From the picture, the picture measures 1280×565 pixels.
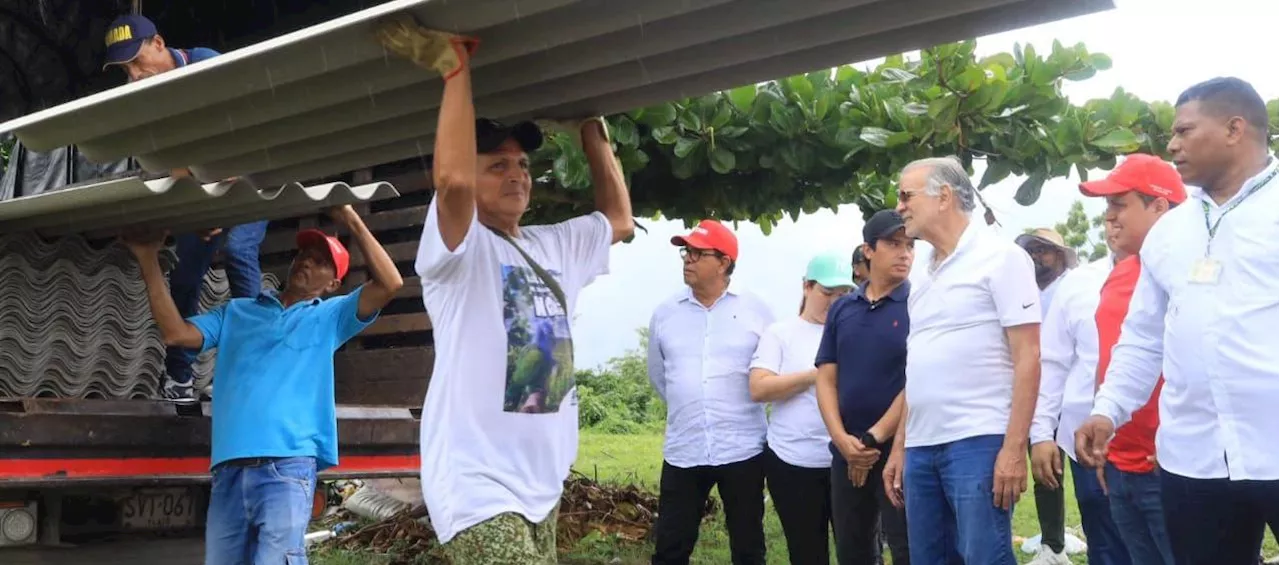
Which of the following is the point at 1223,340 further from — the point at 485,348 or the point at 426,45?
the point at 426,45

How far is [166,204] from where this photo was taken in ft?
13.4

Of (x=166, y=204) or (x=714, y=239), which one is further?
(x=714, y=239)

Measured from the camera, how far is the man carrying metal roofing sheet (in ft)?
8.92

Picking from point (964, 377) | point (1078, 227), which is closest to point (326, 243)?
point (964, 377)

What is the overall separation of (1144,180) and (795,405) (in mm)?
1891

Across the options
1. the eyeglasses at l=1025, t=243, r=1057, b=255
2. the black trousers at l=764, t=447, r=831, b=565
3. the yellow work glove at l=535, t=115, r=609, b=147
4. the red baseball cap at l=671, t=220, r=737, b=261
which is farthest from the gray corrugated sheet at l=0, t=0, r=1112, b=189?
the eyeglasses at l=1025, t=243, r=1057, b=255

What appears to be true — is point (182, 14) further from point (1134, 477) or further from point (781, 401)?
point (1134, 477)

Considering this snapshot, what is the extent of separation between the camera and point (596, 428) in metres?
16.0

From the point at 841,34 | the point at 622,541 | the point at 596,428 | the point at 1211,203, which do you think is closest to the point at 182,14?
the point at 622,541

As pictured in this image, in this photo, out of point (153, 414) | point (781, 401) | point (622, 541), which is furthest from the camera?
point (622, 541)

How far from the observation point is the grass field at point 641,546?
7141mm

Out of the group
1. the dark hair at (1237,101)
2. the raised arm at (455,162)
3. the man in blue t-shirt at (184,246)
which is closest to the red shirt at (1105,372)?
the dark hair at (1237,101)

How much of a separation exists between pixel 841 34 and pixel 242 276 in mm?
3065

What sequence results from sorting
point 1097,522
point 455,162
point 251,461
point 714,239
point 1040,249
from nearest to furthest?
A: 1. point 455,162
2. point 251,461
3. point 1097,522
4. point 714,239
5. point 1040,249
